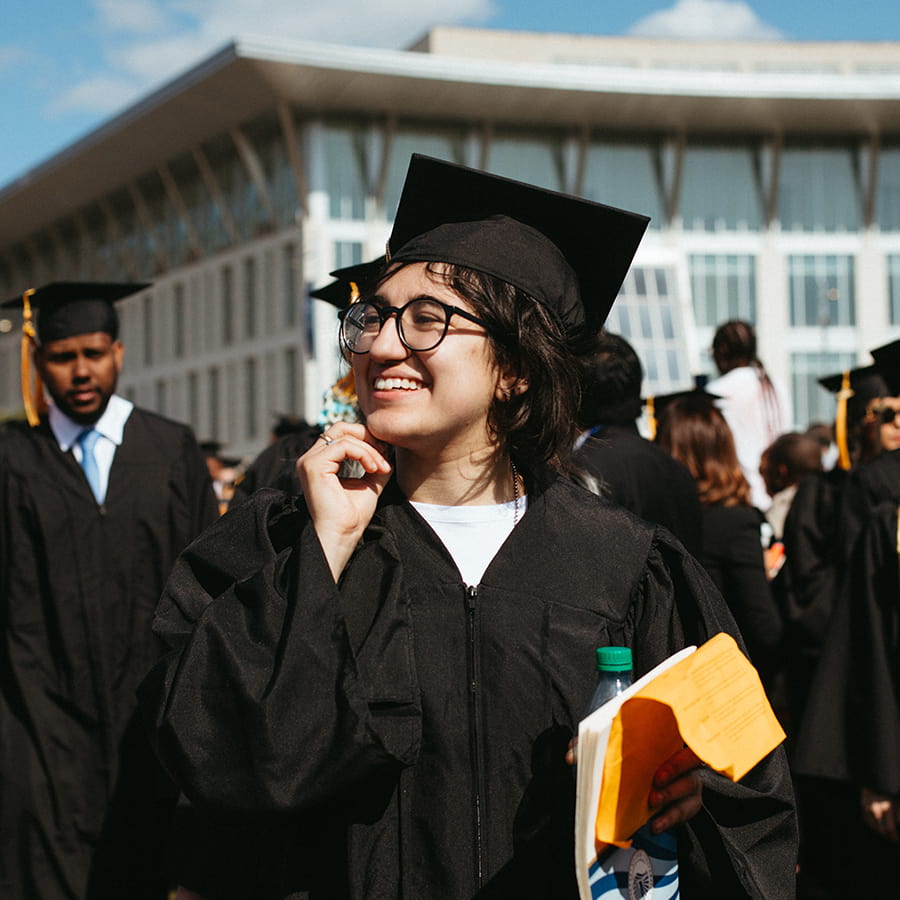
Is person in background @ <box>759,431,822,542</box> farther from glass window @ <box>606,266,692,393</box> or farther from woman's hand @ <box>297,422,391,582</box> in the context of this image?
glass window @ <box>606,266,692,393</box>

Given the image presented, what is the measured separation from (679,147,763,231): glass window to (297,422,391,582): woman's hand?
34.1 m

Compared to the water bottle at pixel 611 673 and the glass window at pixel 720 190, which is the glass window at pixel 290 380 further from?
the water bottle at pixel 611 673

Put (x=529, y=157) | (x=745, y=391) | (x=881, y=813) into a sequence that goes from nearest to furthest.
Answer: (x=881, y=813)
(x=745, y=391)
(x=529, y=157)

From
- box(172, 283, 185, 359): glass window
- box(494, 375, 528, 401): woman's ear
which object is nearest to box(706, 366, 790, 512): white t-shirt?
box(494, 375, 528, 401): woman's ear

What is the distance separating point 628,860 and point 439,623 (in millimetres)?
500

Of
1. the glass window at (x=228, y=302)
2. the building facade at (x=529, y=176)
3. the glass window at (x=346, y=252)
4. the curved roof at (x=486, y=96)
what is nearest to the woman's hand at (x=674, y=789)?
the building facade at (x=529, y=176)

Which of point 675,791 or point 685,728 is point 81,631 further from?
point 685,728

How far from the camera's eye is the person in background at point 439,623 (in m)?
1.90

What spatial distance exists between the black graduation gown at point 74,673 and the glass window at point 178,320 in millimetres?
35315

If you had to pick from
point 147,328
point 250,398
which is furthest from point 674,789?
point 147,328

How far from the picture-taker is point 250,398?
35.8 m

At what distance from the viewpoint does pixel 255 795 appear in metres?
1.85

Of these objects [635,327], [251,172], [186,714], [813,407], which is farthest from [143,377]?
[186,714]

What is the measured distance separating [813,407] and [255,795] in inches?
1361
